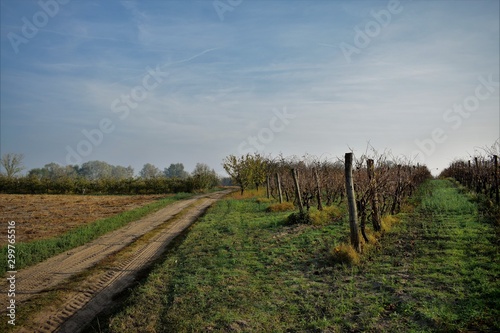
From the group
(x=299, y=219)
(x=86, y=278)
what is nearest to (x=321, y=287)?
(x=86, y=278)

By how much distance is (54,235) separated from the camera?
48.6 ft

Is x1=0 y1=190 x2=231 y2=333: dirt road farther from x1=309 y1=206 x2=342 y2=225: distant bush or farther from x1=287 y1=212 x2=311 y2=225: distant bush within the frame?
x1=309 y1=206 x2=342 y2=225: distant bush

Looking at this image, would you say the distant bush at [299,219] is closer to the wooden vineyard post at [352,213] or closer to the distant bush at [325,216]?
the distant bush at [325,216]

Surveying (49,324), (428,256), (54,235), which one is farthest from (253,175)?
(49,324)

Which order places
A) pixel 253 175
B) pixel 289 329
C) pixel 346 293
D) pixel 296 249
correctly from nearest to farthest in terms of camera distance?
pixel 289 329 → pixel 346 293 → pixel 296 249 → pixel 253 175

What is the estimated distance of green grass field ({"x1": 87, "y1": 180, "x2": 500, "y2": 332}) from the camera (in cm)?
575

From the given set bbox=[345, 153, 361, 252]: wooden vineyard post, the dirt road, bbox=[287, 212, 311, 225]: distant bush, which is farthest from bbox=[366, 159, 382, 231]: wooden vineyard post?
the dirt road

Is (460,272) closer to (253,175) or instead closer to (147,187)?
(253,175)

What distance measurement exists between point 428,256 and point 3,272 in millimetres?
12560

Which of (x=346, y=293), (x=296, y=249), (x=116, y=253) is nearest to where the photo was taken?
(x=346, y=293)

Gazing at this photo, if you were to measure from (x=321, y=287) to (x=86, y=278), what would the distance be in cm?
652

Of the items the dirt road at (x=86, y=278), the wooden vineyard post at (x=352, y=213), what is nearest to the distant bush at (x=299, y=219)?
the wooden vineyard post at (x=352, y=213)

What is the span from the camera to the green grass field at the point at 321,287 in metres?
5.75

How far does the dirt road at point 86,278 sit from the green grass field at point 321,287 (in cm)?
65
